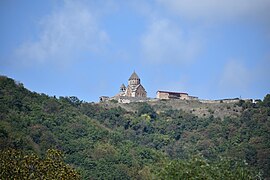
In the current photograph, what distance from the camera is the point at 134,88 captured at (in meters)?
127

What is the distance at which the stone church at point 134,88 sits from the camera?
126 m

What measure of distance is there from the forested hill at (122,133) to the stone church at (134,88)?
16.5ft

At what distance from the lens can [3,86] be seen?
330ft

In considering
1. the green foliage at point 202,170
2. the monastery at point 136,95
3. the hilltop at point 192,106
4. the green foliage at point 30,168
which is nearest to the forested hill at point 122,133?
the hilltop at point 192,106

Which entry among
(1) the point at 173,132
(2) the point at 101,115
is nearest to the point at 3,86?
(2) the point at 101,115

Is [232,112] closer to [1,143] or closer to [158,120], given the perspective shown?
[158,120]

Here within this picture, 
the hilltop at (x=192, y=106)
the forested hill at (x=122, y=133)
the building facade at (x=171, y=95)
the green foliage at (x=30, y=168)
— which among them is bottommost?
the green foliage at (x=30, y=168)

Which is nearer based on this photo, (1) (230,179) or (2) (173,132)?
(1) (230,179)

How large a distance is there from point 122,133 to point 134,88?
1754cm

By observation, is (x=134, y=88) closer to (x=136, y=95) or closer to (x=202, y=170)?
(x=136, y=95)

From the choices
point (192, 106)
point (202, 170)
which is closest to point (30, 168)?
point (202, 170)

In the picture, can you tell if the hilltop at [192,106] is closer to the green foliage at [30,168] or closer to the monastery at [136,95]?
the monastery at [136,95]

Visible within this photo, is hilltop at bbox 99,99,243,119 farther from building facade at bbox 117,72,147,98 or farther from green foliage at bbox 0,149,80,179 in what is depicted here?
green foliage at bbox 0,149,80,179

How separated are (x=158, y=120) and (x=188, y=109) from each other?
20.2 feet
